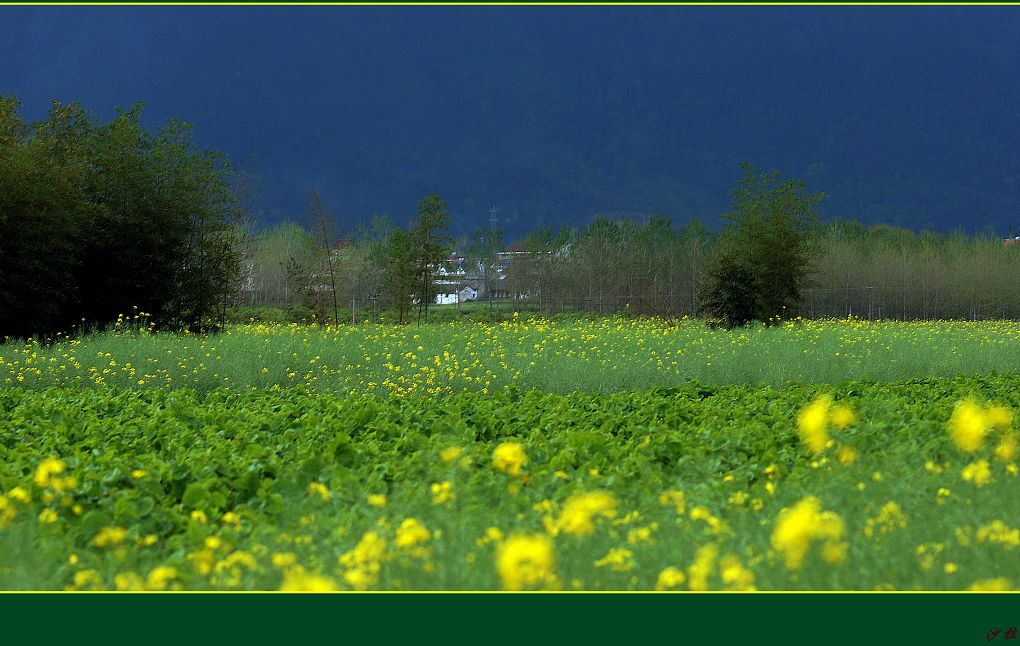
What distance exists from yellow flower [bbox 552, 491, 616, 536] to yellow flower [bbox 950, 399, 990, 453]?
7.11ft

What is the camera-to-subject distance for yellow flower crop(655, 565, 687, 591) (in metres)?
3.33

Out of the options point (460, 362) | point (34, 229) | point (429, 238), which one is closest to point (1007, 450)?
point (460, 362)

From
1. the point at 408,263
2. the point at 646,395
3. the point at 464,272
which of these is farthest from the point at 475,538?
the point at 464,272

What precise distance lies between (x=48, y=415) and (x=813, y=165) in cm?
15166

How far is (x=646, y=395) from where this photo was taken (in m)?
7.86

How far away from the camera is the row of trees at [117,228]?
14.5 metres

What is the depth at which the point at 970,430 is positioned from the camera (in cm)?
496

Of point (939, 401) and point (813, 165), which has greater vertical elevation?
point (813, 165)

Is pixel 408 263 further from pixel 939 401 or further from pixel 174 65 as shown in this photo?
pixel 174 65

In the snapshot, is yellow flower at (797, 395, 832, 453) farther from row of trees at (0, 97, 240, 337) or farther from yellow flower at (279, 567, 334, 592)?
row of trees at (0, 97, 240, 337)

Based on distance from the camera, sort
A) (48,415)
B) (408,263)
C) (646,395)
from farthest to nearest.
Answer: (408,263)
(646,395)
(48,415)

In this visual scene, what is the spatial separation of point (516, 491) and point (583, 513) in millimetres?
698

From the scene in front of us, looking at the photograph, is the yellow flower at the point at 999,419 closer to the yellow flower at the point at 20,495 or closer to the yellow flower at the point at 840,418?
the yellow flower at the point at 840,418

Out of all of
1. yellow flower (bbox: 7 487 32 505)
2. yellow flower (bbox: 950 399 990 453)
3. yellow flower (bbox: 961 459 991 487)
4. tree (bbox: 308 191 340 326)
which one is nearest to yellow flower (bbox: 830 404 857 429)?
yellow flower (bbox: 950 399 990 453)
